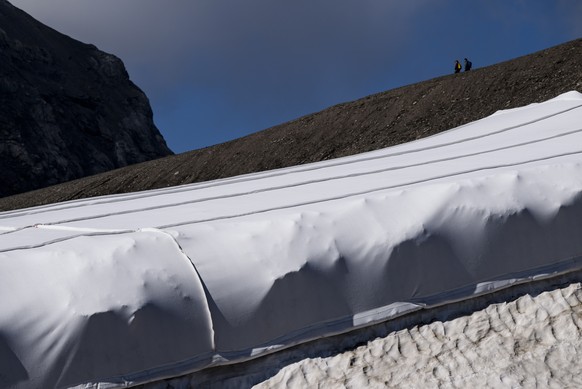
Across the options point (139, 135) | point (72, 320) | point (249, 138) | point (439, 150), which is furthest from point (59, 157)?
point (72, 320)

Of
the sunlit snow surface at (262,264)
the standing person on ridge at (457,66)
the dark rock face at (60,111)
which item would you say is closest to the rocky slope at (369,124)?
the standing person on ridge at (457,66)

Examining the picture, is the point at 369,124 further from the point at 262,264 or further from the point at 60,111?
the point at 60,111

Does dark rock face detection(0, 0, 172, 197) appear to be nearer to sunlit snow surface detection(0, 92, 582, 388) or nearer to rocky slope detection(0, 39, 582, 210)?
rocky slope detection(0, 39, 582, 210)

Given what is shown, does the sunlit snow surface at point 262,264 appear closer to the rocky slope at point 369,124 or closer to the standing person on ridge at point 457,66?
the rocky slope at point 369,124

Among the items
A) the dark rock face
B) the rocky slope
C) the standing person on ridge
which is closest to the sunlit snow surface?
the rocky slope

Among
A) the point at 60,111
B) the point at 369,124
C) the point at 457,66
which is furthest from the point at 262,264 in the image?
the point at 60,111

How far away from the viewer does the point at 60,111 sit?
37125mm

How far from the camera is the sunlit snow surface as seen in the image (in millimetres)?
2588

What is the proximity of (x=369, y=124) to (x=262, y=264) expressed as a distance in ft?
40.5

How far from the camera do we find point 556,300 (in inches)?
126

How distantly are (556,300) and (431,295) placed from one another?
513 millimetres

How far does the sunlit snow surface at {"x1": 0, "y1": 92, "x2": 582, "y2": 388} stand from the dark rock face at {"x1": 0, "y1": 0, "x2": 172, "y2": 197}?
3091cm

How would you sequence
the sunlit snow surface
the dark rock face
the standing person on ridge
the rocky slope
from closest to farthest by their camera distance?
the sunlit snow surface, the rocky slope, the standing person on ridge, the dark rock face

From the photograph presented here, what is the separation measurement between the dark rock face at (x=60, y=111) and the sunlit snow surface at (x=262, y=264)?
101 feet
